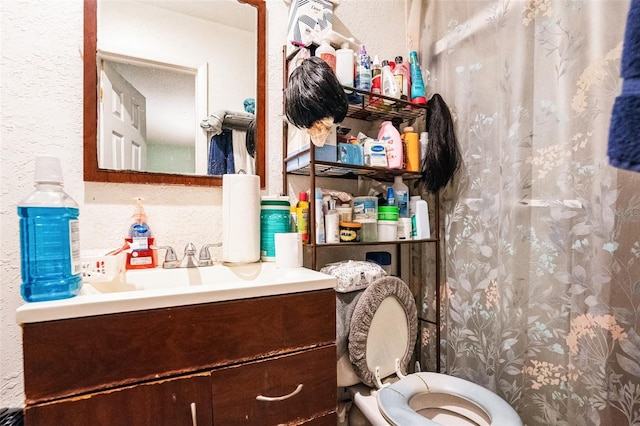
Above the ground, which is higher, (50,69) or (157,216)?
(50,69)

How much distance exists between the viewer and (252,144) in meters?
1.05

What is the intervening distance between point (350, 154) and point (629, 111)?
0.73 m

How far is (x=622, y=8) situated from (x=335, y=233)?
3.06ft

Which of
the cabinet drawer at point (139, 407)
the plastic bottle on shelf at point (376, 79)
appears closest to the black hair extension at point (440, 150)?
the plastic bottle on shelf at point (376, 79)

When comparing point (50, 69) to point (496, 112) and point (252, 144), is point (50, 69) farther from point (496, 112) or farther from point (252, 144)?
point (496, 112)

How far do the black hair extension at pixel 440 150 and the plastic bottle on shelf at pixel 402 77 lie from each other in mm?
122

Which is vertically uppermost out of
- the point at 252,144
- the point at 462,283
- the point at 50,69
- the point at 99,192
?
the point at 50,69

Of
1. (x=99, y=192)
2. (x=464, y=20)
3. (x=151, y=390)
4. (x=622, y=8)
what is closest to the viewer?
Answer: (x=151, y=390)

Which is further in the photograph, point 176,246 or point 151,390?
point 176,246

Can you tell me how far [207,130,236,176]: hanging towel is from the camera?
0.99 m

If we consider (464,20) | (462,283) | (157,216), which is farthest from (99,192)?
(464,20)

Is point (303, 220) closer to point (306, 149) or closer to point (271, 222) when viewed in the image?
point (271, 222)

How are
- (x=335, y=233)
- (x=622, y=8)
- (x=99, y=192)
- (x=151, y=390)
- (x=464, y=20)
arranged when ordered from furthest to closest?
(x=464, y=20) < (x=335, y=233) < (x=99, y=192) < (x=622, y=8) < (x=151, y=390)

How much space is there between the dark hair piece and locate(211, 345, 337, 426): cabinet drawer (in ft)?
2.11
